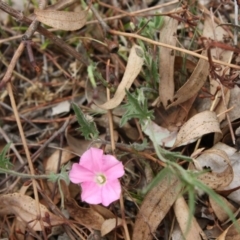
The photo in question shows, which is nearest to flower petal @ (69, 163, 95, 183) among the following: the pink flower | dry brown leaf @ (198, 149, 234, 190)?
the pink flower

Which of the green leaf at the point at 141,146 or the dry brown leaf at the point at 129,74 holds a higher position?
the dry brown leaf at the point at 129,74

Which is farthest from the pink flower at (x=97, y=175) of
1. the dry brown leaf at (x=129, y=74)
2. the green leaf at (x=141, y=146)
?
the dry brown leaf at (x=129, y=74)

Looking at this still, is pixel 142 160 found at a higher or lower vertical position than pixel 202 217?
higher

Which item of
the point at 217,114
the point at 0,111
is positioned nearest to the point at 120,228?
the point at 217,114

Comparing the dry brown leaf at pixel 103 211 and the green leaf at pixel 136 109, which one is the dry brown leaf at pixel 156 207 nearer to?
the dry brown leaf at pixel 103 211

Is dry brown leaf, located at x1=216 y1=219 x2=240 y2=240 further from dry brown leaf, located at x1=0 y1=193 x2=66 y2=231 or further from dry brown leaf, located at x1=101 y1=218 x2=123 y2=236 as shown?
dry brown leaf, located at x1=0 y1=193 x2=66 y2=231

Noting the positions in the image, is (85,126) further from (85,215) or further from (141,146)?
(85,215)

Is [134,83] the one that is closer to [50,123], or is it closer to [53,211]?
[50,123]
